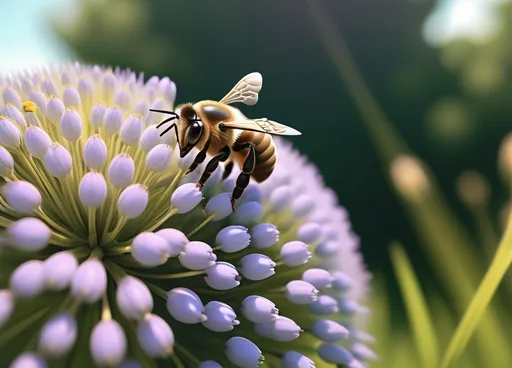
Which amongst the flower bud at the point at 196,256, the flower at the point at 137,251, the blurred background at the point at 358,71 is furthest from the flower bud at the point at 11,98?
the blurred background at the point at 358,71

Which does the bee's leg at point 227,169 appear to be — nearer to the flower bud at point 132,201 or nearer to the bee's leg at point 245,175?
the bee's leg at point 245,175

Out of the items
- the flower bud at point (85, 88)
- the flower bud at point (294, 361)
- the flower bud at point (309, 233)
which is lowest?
the flower bud at point (294, 361)

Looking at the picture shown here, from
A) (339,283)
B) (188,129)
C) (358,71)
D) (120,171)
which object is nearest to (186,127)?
(188,129)

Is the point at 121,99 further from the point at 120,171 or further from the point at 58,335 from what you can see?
the point at 58,335

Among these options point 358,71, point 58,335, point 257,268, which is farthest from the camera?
point 358,71

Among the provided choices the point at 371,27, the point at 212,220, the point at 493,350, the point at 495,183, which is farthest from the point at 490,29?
the point at 212,220

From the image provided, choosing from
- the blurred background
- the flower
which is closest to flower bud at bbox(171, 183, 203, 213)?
the flower
